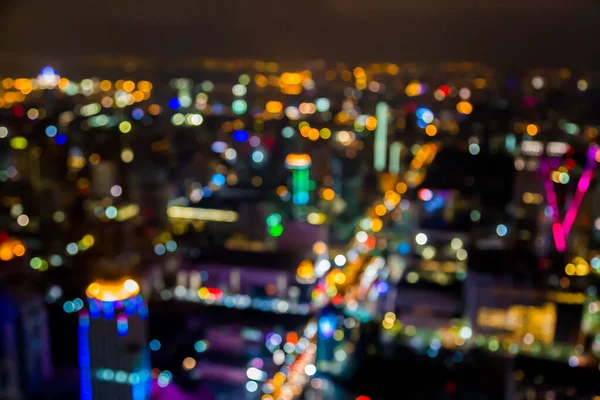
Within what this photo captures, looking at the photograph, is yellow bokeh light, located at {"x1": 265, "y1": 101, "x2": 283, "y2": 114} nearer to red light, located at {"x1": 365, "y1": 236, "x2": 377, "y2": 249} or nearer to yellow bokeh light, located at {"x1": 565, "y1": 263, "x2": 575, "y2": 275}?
red light, located at {"x1": 365, "y1": 236, "x2": 377, "y2": 249}

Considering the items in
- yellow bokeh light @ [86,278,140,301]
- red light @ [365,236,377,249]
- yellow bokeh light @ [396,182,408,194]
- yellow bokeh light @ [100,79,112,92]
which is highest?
yellow bokeh light @ [100,79,112,92]

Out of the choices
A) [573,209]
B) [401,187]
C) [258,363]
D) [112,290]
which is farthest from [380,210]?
[112,290]

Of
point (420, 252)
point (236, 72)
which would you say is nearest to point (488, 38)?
point (236, 72)

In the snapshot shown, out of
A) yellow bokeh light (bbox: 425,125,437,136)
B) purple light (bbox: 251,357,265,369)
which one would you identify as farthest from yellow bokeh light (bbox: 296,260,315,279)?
yellow bokeh light (bbox: 425,125,437,136)

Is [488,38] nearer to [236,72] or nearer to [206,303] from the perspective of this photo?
[236,72]

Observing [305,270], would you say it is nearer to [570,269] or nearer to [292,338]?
[292,338]

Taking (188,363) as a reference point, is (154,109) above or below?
above

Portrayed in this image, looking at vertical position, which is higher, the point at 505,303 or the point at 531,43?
the point at 531,43

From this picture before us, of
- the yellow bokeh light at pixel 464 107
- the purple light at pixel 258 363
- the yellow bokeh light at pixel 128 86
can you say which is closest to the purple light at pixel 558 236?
the yellow bokeh light at pixel 464 107

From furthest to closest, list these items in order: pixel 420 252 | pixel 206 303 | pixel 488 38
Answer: pixel 420 252
pixel 206 303
pixel 488 38
